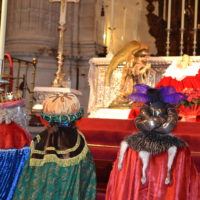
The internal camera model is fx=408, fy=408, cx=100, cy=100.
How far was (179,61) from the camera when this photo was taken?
6.64 meters

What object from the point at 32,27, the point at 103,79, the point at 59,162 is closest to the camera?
the point at 59,162

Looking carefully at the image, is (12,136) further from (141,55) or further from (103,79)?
(103,79)

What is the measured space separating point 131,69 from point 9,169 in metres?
3.23

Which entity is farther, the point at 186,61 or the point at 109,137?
the point at 186,61

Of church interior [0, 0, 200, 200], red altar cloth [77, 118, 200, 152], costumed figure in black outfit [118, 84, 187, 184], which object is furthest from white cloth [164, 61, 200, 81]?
costumed figure in black outfit [118, 84, 187, 184]

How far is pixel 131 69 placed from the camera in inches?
266

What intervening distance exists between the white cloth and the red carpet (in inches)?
67.4

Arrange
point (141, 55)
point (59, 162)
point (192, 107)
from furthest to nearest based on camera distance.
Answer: point (141, 55) < point (192, 107) < point (59, 162)

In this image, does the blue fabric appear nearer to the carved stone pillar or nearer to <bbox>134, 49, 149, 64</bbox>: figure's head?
<bbox>134, 49, 149, 64</bbox>: figure's head

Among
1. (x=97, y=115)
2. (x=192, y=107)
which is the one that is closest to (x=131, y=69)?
(x=97, y=115)

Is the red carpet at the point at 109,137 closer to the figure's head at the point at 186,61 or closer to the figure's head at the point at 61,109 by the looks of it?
the figure's head at the point at 61,109

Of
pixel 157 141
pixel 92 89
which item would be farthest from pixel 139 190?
pixel 92 89

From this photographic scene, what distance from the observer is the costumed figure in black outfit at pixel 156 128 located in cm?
313

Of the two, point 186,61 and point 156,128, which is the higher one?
point 186,61
